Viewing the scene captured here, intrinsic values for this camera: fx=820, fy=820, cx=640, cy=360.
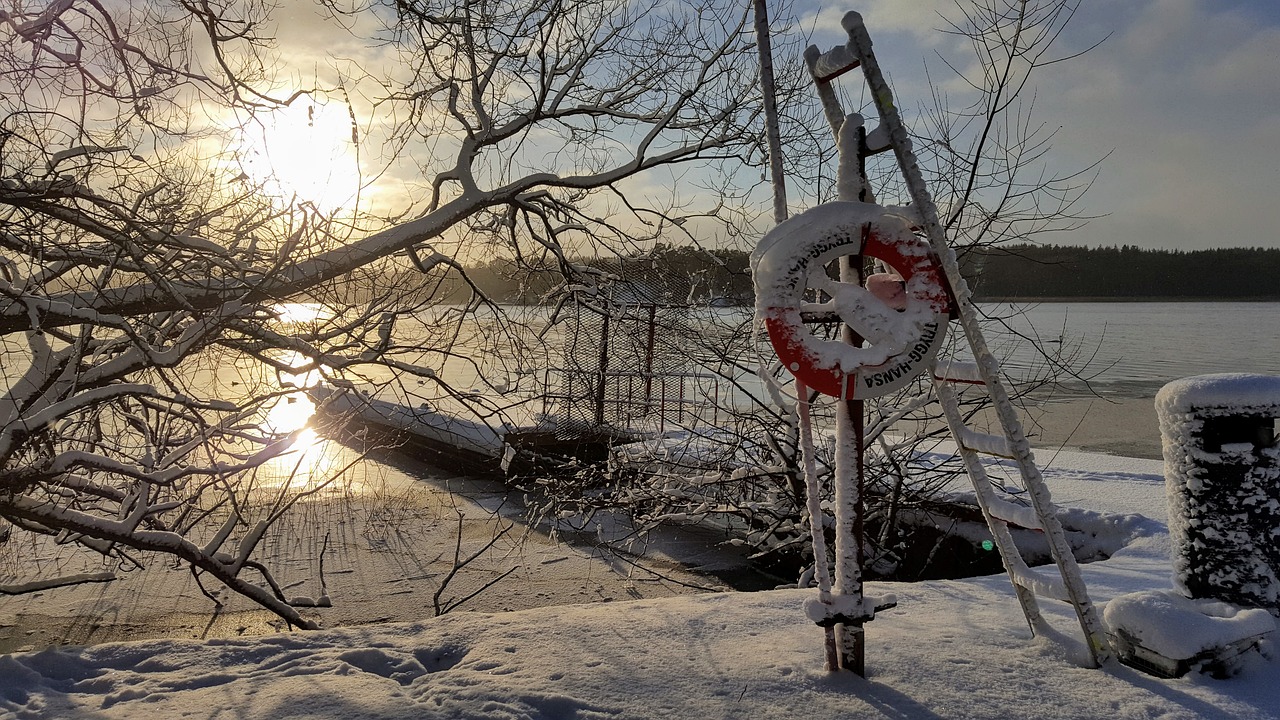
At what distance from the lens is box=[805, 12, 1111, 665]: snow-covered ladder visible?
8.09 ft

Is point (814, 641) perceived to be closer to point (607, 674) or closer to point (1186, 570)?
point (607, 674)

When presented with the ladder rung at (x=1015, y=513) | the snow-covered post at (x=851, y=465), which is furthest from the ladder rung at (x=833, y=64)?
the ladder rung at (x=1015, y=513)

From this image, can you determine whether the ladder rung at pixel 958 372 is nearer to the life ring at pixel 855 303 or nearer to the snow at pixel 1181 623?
the life ring at pixel 855 303

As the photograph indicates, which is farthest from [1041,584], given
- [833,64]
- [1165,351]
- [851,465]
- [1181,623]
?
[1165,351]

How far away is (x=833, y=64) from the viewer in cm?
255

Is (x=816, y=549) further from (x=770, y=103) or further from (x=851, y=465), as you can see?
(x=770, y=103)

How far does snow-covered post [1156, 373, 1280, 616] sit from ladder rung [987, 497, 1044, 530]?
607 millimetres

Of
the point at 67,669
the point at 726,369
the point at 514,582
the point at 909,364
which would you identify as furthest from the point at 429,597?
the point at 909,364

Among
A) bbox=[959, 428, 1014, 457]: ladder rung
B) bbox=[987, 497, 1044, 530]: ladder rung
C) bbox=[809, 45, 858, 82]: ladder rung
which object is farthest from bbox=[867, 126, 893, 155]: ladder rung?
bbox=[987, 497, 1044, 530]: ladder rung

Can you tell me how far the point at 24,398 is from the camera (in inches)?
217

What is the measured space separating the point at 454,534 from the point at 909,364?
27.9 ft

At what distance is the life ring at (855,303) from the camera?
7.91 feet

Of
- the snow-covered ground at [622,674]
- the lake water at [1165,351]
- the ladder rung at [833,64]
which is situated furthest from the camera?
the lake water at [1165,351]

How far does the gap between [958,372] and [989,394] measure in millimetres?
129
